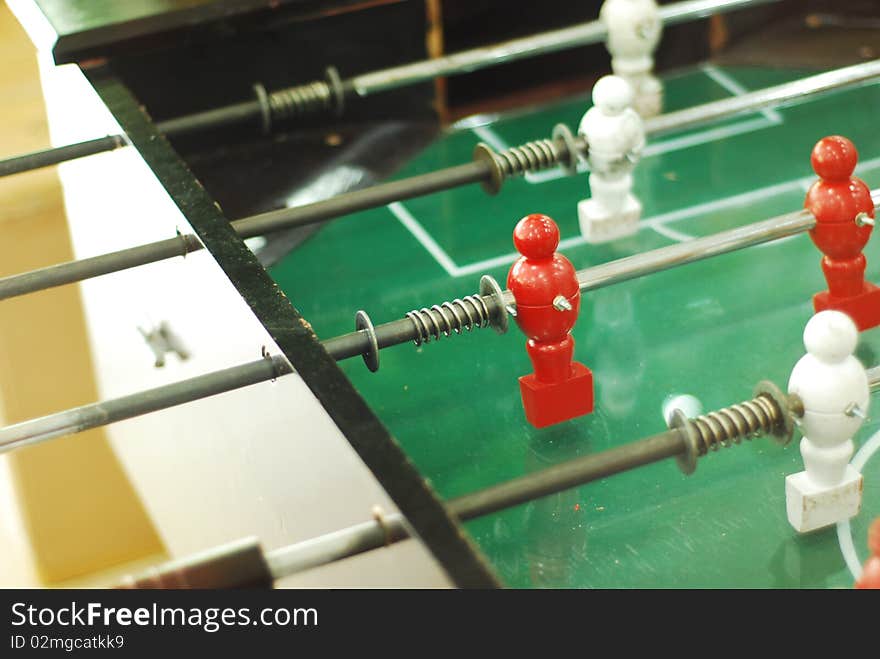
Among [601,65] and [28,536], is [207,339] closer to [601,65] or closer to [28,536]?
[28,536]

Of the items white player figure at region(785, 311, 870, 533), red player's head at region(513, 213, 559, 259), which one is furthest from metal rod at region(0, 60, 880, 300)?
white player figure at region(785, 311, 870, 533)

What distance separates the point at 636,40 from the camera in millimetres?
2811

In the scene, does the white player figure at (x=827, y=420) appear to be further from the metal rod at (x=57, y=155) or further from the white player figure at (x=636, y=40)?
the white player figure at (x=636, y=40)

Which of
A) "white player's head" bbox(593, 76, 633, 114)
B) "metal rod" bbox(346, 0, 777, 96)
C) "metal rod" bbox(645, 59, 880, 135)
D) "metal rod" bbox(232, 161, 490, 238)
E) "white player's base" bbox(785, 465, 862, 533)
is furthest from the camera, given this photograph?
"metal rod" bbox(346, 0, 777, 96)

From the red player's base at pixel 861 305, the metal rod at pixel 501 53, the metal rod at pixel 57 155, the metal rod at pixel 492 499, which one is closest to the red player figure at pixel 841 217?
the red player's base at pixel 861 305

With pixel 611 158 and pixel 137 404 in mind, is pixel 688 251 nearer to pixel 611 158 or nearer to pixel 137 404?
pixel 611 158

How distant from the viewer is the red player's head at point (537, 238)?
1.98 m

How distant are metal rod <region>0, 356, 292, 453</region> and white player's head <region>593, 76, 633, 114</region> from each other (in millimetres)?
940

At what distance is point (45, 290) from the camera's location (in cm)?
196

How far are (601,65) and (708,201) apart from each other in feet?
2.47

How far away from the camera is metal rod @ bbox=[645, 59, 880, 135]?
2.52 m

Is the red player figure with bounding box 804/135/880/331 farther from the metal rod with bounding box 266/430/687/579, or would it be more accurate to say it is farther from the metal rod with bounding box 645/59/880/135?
the metal rod with bounding box 266/430/687/579

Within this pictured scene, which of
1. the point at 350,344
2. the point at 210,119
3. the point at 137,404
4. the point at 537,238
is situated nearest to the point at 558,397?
the point at 537,238

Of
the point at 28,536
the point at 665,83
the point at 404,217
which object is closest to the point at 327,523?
the point at 28,536
